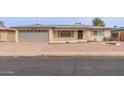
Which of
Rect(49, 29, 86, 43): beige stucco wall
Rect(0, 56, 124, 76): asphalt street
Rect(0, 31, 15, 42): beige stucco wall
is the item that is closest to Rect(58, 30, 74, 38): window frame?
Rect(49, 29, 86, 43): beige stucco wall

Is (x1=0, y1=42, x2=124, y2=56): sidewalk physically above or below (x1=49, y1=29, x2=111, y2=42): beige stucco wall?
below

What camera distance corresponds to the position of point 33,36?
4991 cm

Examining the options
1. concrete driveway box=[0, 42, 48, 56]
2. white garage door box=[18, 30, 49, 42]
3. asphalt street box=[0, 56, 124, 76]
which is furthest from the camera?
white garage door box=[18, 30, 49, 42]

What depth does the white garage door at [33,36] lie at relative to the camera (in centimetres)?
4938

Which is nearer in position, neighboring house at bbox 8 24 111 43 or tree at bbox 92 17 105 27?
neighboring house at bbox 8 24 111 43

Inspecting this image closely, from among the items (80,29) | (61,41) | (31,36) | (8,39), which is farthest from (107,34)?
(8,39)

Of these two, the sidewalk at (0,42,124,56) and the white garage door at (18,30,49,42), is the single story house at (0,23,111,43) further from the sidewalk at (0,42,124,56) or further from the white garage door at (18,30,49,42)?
the sidewalk at (0,42,124,56)

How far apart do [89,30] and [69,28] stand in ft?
15.8

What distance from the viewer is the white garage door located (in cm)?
4938

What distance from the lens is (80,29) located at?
50719 millimetres

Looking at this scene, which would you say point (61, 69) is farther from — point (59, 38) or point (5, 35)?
point (5, 35)

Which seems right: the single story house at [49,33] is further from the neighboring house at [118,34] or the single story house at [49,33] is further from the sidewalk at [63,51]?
the sidewalk at [63,51]

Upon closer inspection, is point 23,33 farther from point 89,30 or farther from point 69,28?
point 89,30

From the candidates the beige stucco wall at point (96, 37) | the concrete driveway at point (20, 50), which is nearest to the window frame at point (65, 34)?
the beige stucco wall at point (96, 37)
